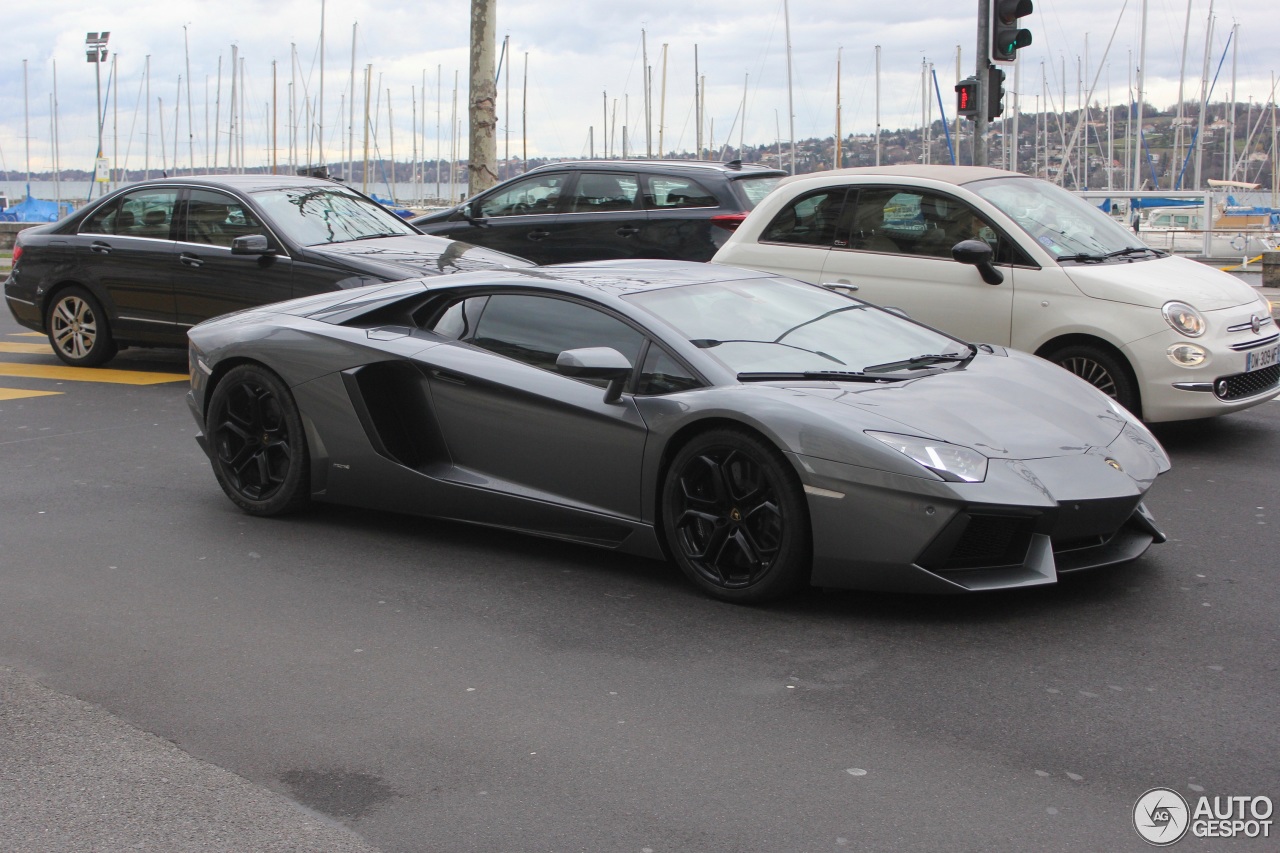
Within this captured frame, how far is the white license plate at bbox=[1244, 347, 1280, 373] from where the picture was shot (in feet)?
26.1

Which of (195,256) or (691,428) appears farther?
(195,256)

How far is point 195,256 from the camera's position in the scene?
11062 millimetres

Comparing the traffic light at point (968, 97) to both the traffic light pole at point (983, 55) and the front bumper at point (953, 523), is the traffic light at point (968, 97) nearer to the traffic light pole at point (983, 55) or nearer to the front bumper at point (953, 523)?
the traffic light pole at point (983, 55)

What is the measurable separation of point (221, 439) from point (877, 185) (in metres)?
4.71

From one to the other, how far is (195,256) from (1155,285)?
7.22m

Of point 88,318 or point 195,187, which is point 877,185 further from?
point 88,318

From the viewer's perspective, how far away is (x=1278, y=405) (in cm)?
953

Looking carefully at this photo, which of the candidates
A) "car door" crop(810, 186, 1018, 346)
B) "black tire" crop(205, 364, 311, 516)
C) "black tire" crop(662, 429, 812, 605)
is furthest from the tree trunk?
"black tire" crop(662, 429, 812, 605)

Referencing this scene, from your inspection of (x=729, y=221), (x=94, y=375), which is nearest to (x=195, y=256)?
(x=94, y=375)

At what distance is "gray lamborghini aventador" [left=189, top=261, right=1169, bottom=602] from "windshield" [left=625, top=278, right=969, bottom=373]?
0.01 meters

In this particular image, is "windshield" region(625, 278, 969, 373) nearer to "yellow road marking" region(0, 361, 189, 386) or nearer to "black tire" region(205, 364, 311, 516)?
"black tire" region(205, 364, 311, 516)

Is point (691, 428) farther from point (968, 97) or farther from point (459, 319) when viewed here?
point (968, 97)

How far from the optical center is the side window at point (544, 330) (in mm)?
5621

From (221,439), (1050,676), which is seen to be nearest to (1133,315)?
(1050,676)
